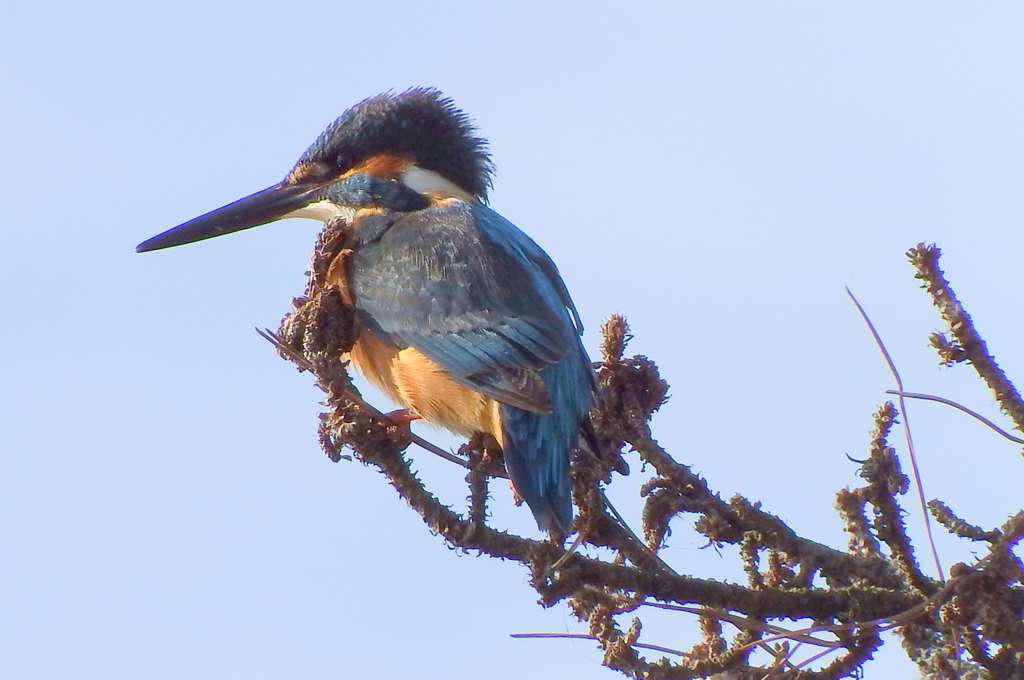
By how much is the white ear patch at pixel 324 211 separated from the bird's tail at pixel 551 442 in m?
1.20

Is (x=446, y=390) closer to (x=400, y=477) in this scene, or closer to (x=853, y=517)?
(x=400, y=477)

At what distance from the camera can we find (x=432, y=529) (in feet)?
6.66

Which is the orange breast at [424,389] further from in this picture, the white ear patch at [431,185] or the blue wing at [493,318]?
the white ear patch at [431,185]

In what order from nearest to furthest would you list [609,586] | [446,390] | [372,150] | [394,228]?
[609,586]
[446,390]
[394,228]
[372,150]

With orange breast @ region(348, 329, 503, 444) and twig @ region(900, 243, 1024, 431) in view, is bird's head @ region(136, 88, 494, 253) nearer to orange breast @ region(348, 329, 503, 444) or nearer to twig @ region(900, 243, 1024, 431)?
orange breast @ region(348, 329, 503, 444)

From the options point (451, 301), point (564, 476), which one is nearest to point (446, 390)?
point (451, 301)

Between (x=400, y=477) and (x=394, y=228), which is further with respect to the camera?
(x=394, y=228)

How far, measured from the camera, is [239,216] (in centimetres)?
383

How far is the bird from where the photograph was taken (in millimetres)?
2590

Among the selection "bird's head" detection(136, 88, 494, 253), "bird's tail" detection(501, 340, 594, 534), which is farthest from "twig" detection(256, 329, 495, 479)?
"bird's head" detection(136, 88, 494, 253)

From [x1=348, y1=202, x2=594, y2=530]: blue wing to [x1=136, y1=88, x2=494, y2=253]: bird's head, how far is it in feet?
1.27

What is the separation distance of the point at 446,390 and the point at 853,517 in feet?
3.56

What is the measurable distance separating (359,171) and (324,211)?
6.7 inches

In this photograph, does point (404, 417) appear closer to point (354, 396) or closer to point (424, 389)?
point (424, 389)
